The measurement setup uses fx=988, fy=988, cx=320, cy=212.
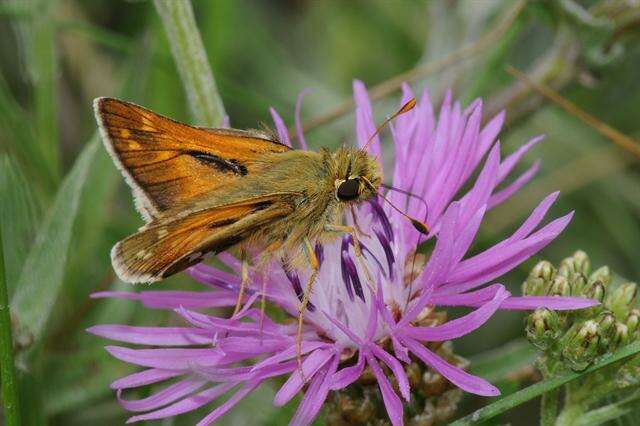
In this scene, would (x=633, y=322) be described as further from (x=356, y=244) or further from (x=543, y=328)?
(x=356, y=244)

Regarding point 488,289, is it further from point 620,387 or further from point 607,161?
point 607,161

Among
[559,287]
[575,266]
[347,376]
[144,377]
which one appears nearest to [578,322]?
[559,287]

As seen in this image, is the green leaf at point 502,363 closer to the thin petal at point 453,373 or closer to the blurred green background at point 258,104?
the blurred green background at point 258,104

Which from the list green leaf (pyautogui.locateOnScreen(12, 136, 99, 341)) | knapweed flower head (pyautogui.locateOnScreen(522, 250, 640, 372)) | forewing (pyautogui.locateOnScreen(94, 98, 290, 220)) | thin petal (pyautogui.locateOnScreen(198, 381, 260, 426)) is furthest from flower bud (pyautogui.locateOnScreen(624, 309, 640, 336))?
green leaf (pyautogui.locateOnScreen(12, 136, 99, 341))

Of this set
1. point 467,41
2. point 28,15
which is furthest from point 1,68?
point 467,41

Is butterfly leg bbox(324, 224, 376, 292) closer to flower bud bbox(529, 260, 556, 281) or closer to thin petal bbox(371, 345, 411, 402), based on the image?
thin petal bbox(371, 345, 411, 402)

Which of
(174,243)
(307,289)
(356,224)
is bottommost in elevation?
(307,289)
